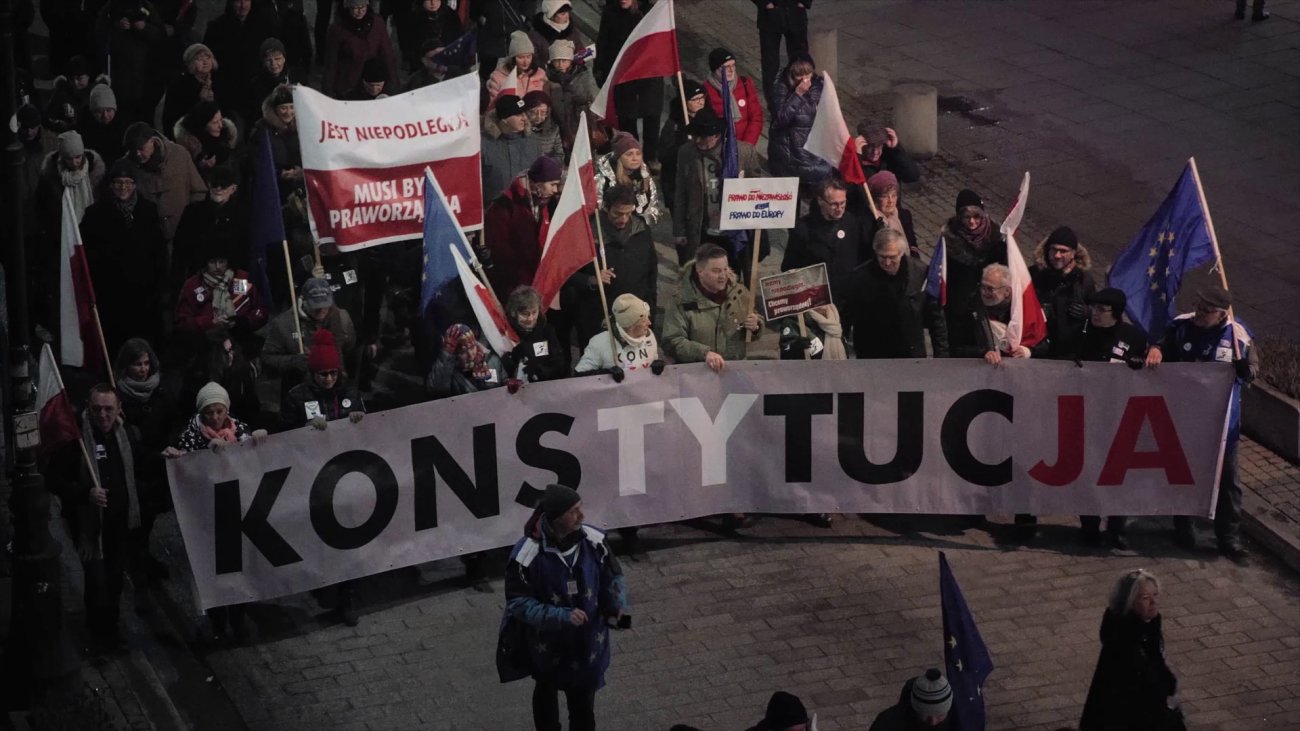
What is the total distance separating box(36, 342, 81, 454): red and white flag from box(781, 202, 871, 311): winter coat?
545 cm

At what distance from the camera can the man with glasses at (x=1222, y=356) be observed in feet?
46.2

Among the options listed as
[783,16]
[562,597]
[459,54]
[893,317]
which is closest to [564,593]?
[562,597]

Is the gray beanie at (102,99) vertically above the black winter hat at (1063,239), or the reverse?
the gray beanie at (102,99)

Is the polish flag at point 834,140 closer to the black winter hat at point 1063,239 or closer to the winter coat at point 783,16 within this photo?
the black winter hat at point 1063,239

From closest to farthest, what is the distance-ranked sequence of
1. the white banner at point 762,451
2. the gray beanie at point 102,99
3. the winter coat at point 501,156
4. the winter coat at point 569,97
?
the white banner at point 762,451
the winter coat at point 501,156
the gray beanie at point 102,99
the winter coat at point 569,97

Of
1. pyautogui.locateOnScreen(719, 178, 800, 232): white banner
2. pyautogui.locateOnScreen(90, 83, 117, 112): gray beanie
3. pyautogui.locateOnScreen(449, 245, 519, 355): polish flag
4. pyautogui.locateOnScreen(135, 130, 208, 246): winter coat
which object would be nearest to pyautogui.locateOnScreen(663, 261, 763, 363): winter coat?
pyautogui.locateOnScreen(719, 178, 800, 232): white banner

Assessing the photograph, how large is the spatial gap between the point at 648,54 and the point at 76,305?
5655 millimetres

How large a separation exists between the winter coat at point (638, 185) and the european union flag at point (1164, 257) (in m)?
3.53

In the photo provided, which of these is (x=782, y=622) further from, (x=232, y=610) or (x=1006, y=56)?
(x=1006, y=56)

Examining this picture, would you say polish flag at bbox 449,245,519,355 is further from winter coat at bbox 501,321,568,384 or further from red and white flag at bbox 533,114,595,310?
red and white flag at bbox 533,114,595,310

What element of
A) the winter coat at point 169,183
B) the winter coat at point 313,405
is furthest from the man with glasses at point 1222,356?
the winter coat at point 169,183

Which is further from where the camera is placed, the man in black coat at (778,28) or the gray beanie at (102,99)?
the man in black coat at (778,28)

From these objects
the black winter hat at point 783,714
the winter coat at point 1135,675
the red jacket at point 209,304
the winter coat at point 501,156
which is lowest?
the winter coat at point 1135,675

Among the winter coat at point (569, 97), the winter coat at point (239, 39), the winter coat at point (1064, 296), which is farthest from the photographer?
the winter coat at point (239, 39)
